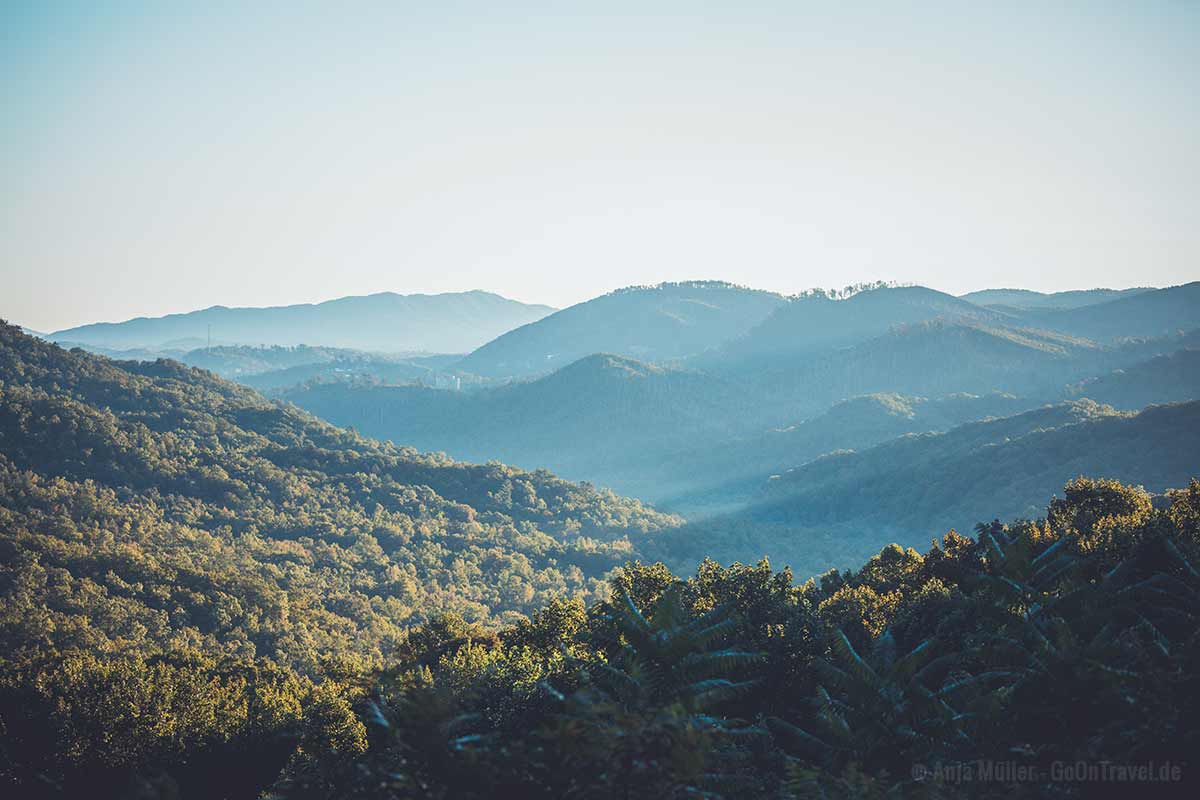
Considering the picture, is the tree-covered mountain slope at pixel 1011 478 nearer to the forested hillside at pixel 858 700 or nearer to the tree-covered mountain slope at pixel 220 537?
the tree-covered mountain slope at pixel 220 537

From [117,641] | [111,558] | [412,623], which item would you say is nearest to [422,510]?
[412,623]

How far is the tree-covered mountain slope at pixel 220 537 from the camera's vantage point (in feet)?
288

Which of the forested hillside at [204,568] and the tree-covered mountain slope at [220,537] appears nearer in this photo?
the forested hillside at [204,568]

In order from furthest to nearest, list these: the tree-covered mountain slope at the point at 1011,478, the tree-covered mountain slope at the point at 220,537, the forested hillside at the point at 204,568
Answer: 1. the tree-covered mountain slope at the point at 1011,478
2. the tree-covered mountain slope at the point at 220,537
3. the forested hillside at the point at 204,568

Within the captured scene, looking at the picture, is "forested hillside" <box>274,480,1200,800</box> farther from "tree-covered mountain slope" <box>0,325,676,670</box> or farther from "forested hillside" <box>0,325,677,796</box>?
"tree-covered mountain slope" <box>0,325,676,670</box>

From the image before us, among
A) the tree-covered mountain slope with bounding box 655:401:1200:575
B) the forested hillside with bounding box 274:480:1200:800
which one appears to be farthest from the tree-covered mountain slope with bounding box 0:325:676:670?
the forested hillside with bounding box 274:480:1200:800

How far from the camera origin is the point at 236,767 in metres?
39.6

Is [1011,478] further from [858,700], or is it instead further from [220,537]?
[858,700]

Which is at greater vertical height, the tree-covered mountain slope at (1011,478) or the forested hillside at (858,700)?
the forested hillside at (858,700)

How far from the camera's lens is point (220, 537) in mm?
133375

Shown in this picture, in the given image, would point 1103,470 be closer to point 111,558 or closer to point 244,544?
point 244,544

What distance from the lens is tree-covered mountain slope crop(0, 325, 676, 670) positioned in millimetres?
87750

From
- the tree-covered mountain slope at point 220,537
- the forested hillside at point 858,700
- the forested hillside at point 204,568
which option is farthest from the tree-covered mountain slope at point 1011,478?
the forested hillside at point 858,700

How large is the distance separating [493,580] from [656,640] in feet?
430
